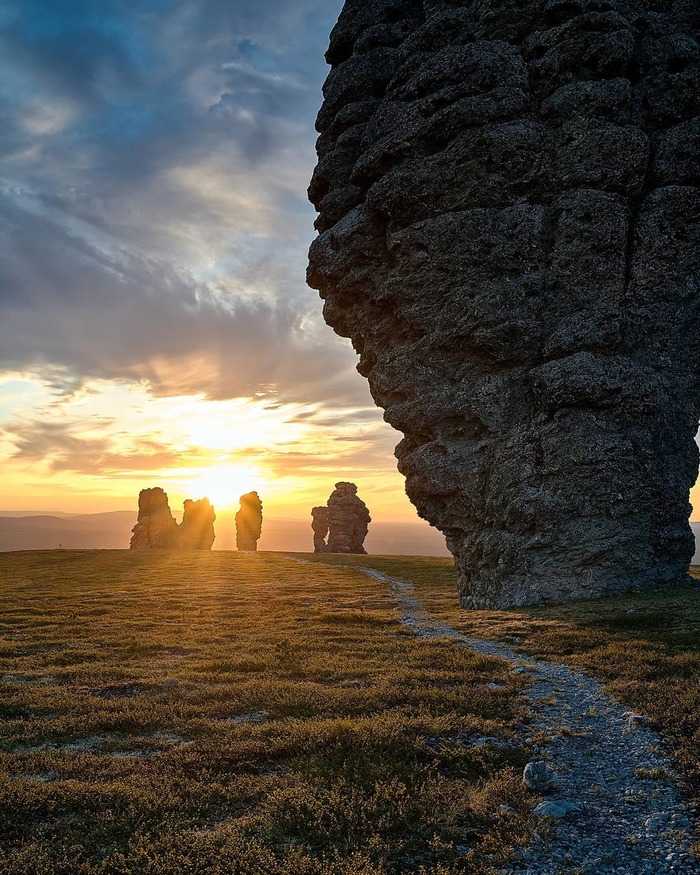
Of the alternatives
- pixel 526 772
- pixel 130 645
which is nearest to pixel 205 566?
pixel 130 645

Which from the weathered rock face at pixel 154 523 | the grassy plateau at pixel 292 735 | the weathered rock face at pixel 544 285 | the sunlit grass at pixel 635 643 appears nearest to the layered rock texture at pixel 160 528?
the weathered rock face at pixel 154 523

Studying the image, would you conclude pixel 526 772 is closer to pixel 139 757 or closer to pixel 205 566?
pixel 139 757

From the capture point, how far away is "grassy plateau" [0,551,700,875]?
29.9 ft

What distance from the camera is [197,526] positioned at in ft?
453

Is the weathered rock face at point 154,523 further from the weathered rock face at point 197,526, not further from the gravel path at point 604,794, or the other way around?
the gravel path at point 604,794

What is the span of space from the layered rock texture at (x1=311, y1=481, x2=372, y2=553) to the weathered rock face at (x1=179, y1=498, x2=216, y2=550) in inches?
1160

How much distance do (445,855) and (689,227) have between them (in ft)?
140

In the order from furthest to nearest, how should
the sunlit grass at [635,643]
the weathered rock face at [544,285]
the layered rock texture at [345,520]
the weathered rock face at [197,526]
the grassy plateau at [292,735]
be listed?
1. the weathered rock face at [197,526]
2. the layered rock texture at [345,520]
3. the weathered rock face at [544,285]
4. the sunlit grass at [635,643]
5. the grassy plateau at [292,735]

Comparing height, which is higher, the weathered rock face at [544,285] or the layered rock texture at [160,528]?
the weathered rock face at [544,285]

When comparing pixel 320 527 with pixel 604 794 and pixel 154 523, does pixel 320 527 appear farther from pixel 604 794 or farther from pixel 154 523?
pixel 604 794

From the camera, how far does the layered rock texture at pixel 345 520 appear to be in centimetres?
12825

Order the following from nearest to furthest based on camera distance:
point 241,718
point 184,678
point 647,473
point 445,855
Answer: point 445,855 < point 241,718 < point 184,678 < point 647,473

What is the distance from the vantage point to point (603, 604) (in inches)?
1256

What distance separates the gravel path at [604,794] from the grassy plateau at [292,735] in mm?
563
